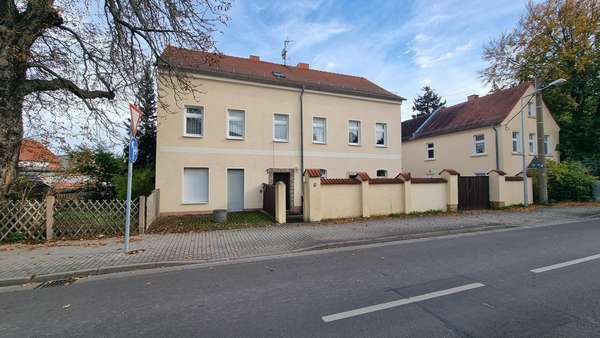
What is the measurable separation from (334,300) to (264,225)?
6.99 metres

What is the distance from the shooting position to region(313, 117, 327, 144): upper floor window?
17.5m

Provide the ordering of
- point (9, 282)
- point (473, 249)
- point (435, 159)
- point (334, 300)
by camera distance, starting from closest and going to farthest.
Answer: point (334, 300) → point (9, 282) → point (473, 249) → point (435, 159)

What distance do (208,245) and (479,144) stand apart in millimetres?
22709

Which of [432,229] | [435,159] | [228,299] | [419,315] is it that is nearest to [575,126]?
[435,159]

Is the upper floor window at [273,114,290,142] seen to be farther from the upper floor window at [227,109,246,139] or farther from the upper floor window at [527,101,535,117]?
the upper floor window at [527,101,535,117]

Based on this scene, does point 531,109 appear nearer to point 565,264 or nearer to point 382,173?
point 382,173

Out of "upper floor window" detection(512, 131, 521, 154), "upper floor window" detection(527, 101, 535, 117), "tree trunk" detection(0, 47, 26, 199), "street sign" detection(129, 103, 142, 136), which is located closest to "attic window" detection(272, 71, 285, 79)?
"tree trunk" detection(0, 47, 26, 199)

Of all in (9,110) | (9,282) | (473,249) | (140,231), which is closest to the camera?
(9,282)

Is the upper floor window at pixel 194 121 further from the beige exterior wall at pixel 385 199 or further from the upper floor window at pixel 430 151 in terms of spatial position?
the upper floor window at pixel 430 151

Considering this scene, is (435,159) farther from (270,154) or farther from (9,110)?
(9,110)

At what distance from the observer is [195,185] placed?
579 inches

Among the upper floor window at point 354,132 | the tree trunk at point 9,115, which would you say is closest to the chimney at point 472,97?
the upper floor window at point 354,132

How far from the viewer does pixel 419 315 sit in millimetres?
3457

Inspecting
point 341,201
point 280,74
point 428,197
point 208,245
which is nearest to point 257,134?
point 280,74
